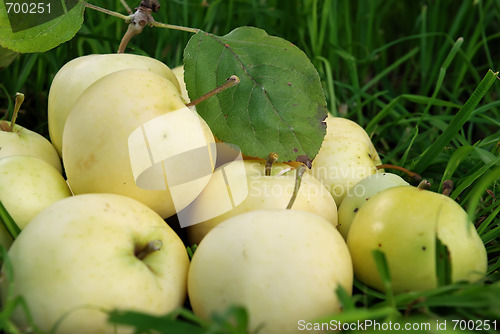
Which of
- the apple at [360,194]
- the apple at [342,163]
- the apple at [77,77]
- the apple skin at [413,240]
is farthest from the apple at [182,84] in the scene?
the apple skin at [413,240]

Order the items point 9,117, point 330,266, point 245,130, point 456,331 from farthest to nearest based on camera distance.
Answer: point 9,117 < point 245,130 < point 330,266 < point 456,331

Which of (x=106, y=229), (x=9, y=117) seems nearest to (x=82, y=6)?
(x=9, y=117)

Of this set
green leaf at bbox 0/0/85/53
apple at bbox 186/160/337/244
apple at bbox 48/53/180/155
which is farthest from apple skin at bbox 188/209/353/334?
green leaf at bbox 0/0/85/53

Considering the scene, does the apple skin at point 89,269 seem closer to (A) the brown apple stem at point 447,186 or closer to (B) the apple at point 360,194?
(B) the apple at point 360,194

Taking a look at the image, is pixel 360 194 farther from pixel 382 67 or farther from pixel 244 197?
pixel 382 67

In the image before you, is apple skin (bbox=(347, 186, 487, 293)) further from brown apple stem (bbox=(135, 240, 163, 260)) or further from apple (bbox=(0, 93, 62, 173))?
apple (bbox=(0, 93, 62, 173))

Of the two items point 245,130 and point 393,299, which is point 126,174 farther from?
point 393,299
